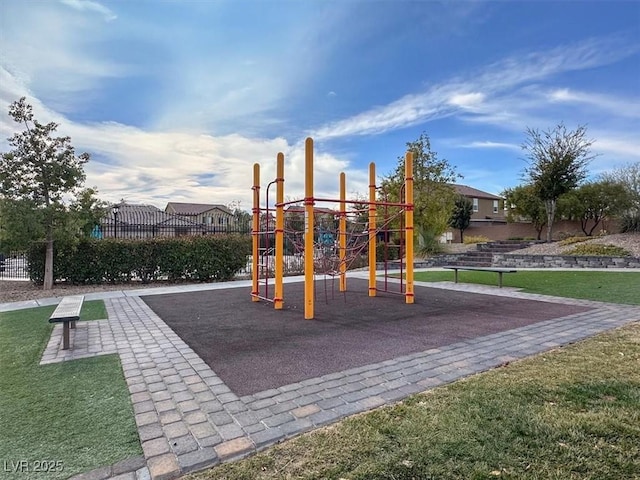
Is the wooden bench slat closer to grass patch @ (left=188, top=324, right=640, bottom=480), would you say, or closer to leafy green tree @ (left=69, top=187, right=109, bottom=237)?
grass patch @ (left=188, top=324, right=640, bottom=480)

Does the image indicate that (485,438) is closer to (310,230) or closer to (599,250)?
(310,230)

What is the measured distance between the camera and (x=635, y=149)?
1620cm

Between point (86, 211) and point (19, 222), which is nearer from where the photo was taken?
point (19, 222)

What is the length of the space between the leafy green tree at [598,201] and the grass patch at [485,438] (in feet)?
58.9

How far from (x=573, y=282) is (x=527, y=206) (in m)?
16.2

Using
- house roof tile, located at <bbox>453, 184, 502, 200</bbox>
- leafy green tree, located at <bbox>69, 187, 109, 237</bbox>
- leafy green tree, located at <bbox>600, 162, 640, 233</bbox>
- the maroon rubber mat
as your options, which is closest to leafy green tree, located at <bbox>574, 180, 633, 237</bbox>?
leafy green tree, located at <bbox>600, 162, 640, 233</bbox>

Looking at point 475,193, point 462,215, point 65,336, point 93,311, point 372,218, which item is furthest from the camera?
point 475,193

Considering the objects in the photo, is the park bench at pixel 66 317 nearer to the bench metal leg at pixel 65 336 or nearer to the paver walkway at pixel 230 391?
the bench metal leg at pixel 65 336

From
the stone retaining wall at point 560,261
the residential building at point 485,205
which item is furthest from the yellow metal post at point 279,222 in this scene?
the residential building at point 485,205

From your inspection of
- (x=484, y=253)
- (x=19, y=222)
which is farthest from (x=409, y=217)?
(x=484, y=253)

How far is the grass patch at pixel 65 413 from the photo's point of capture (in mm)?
2170

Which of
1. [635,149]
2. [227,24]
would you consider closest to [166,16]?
[227,24]

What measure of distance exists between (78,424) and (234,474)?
1.27 m

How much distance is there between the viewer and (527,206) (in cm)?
2392
